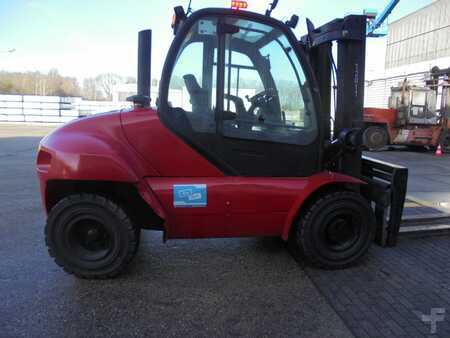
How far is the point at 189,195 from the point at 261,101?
107 centimetres

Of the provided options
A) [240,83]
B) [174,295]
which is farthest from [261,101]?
[174,295]

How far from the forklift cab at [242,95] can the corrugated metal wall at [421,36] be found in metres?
27.2

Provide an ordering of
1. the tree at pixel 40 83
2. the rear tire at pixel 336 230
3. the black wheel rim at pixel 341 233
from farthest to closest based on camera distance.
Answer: the tree at pixel 40 83 < the black wheel rim at pixel 341 233 < the rear tire at pixel 336 230

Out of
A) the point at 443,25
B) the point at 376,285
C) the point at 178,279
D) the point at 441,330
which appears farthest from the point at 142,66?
the point at 443,25

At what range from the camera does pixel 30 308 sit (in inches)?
129

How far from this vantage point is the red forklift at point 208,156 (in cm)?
369

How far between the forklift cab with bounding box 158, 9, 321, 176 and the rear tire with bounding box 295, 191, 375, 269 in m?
0.40

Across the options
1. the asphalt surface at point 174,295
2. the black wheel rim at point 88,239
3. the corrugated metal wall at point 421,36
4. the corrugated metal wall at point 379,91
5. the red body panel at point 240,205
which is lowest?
the asphalt surface at point 174,295

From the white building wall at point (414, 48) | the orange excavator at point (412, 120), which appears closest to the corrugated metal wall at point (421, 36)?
the white building wall at point (414, 48)

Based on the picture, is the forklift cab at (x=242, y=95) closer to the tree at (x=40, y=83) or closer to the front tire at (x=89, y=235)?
the front tire at (x=89, y=235)

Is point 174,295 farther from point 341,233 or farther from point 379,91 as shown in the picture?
point 379,91

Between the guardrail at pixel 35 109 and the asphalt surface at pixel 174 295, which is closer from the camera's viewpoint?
the asphalt surface at pixel 174 295

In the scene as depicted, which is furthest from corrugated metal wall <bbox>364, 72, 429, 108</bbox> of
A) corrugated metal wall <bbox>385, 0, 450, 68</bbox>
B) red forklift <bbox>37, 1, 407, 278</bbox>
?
red forklift <bbox>37, 1, 407, 278</bbox>

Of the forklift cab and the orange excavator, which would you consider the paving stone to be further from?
the orange excavator
